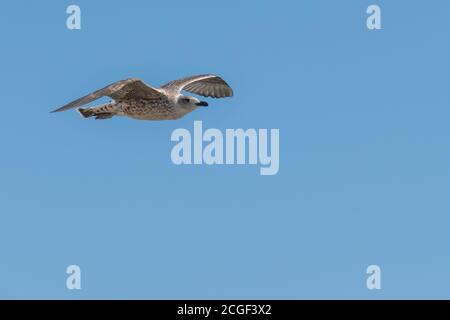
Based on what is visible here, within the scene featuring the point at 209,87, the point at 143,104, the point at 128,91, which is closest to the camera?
the point at 128,91

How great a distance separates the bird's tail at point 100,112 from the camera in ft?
46.4

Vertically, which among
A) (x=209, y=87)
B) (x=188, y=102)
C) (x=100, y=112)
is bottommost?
(x=100, y=112)

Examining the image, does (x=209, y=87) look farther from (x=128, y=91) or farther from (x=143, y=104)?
(x=128, y=91)

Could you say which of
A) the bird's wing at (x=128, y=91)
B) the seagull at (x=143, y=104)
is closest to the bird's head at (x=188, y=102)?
the seagull at (x=143, y=104)

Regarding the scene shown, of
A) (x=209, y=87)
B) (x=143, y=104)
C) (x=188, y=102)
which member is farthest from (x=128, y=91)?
(x=209, y=87)

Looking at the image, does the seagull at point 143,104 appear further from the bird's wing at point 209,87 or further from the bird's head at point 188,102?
the bird's wing at point 209,87

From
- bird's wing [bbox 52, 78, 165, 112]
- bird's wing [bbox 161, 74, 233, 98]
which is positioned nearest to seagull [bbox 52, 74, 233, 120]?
bird's wing [bbox 52, 78, 165, 112]

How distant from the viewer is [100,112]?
14.2 metres
